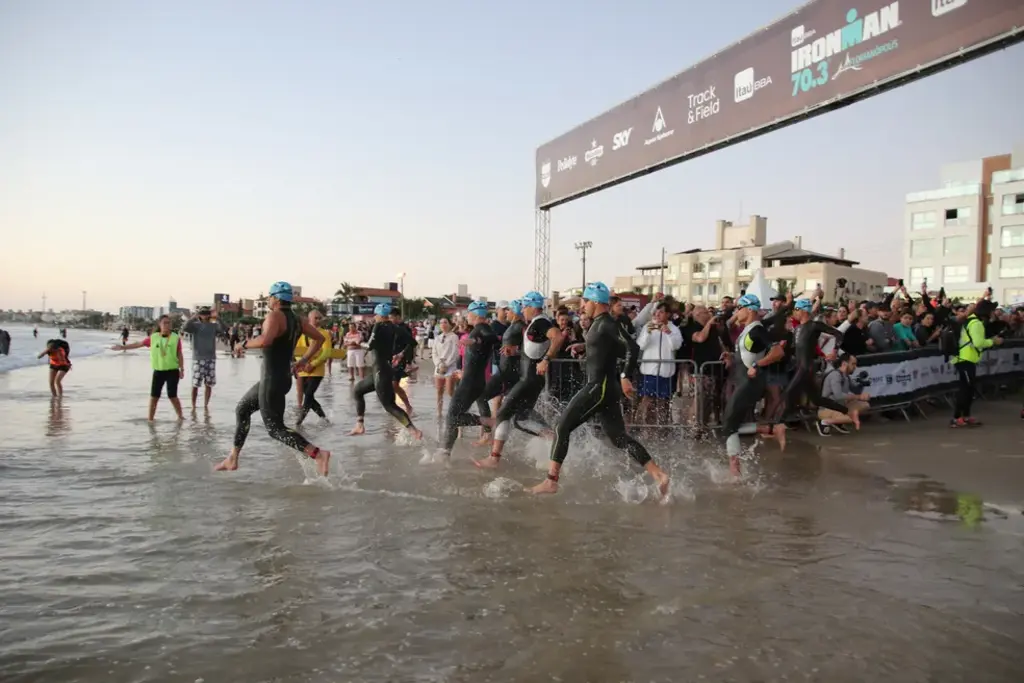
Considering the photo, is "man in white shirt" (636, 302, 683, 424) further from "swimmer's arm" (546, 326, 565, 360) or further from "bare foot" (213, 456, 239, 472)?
"bare foot" (213, 456, 239, 472)

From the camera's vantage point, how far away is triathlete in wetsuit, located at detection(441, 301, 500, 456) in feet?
27.5

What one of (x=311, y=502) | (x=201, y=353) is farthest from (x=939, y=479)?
(x=201, y=353)

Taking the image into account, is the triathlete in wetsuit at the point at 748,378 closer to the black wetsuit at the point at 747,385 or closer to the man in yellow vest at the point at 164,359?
the black wetsuit at the point at 747,385

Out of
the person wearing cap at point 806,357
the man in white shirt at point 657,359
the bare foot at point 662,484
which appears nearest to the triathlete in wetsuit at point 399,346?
the man in white shirt at point 657,359

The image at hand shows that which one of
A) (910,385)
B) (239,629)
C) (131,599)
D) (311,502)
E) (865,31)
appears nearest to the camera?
(239,629)

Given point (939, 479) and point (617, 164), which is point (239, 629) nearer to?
point (939, 479)

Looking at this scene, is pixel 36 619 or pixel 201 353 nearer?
pixel 36 619

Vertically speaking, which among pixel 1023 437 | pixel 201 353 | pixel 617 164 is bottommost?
pixel 1023 437

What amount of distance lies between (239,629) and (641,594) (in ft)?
7.17

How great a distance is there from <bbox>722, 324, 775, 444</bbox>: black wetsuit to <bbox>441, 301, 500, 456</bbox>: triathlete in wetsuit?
2880mm

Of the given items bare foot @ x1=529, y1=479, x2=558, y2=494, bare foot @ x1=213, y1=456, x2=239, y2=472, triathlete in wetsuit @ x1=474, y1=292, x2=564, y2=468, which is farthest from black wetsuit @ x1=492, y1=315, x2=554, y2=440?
bare foot @ x1=213, y1=456, x2=239, y2=472

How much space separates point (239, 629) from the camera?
3.65 meters

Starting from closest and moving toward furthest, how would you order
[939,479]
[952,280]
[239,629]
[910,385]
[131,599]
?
1. [239,629]
2. [131,599]
3. [939,479]
4. [910,385]
5. [952,280]

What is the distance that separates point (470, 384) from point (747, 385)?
10.3 ft
